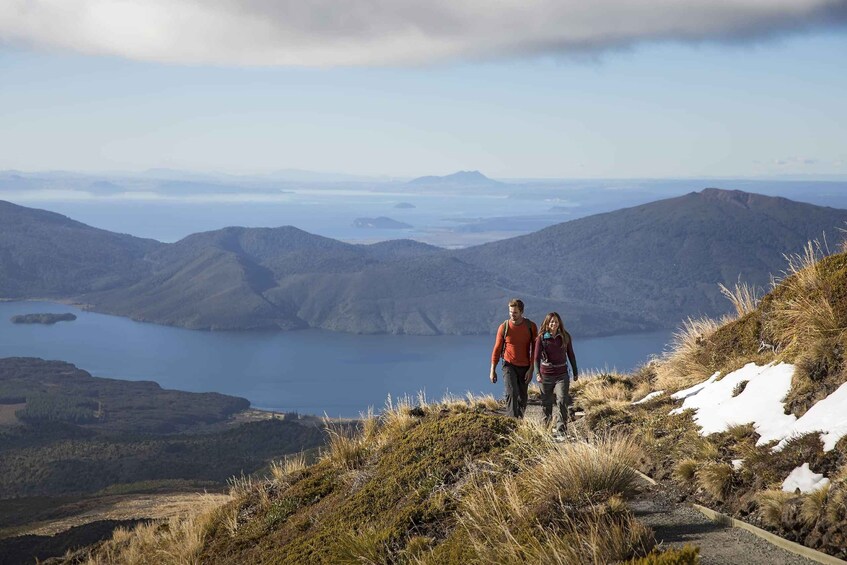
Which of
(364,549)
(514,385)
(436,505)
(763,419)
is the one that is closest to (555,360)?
(514,385)

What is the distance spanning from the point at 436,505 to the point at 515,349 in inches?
132

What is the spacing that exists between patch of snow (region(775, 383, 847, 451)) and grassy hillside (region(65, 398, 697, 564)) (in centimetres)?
170

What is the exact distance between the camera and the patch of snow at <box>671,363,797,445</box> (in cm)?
902

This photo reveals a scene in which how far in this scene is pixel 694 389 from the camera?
12219 millimetres

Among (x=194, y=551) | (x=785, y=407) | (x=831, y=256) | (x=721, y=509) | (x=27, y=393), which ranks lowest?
(x=27, y=393)

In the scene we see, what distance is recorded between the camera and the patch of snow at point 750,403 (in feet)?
29.6

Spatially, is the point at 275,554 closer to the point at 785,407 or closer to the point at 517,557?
the point at 517,557

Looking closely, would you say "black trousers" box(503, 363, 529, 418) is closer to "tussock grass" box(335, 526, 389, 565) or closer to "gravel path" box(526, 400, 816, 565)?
"gravel path" box(526, 400, 816, 565)

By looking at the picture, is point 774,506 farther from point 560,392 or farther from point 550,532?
point 560,392

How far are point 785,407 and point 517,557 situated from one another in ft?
13.9

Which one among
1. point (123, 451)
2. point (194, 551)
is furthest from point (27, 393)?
point (194, 551)

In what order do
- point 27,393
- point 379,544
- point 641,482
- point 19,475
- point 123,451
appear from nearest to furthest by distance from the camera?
1. point 379,544
2. point 641,482
3. point 19,475
4. point 123,451
5. point 27,393

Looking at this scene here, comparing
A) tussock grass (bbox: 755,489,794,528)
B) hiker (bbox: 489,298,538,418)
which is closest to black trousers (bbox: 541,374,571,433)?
hiker (bbox: 489,298,538,418)

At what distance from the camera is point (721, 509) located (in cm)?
771
